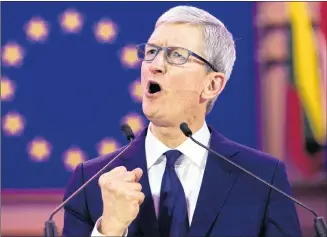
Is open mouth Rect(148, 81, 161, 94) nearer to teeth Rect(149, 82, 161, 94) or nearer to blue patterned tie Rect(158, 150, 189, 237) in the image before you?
teeth Rect(149, 82, 161, 94)

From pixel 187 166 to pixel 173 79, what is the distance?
0.19m

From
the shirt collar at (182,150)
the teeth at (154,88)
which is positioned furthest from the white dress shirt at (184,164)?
the teeth at (154,88)

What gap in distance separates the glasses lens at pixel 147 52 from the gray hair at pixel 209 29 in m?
0.06

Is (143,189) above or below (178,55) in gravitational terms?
below

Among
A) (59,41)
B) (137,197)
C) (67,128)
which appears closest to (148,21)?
(59,41)

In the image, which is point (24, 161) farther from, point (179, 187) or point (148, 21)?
point (179, 187)

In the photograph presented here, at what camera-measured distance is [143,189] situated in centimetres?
126

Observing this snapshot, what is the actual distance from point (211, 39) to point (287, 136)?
1.30 metres

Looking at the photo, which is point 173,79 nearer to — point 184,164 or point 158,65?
point 158,65

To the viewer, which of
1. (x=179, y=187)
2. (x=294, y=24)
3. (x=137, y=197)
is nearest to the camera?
(x=137, y=197)

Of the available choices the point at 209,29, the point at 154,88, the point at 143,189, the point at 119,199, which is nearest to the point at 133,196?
the point at 119,199

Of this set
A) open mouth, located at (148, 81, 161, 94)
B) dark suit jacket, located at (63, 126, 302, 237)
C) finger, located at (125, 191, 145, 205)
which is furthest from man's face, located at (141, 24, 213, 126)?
finger, located at (125, 191, 145, 205)

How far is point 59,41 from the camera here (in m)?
2.57

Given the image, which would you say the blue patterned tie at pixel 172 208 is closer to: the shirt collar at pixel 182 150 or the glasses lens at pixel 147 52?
the shirt collar at pixel 182 150
